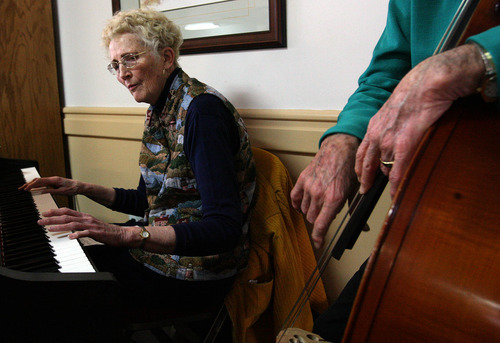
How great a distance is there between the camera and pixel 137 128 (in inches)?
76.2

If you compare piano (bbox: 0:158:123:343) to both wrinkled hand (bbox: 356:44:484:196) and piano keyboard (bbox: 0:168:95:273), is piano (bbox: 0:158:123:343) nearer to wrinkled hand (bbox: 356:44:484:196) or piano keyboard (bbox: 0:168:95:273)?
piano keyboard (bbox: 0:168:95:273)

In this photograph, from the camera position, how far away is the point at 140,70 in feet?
4.17

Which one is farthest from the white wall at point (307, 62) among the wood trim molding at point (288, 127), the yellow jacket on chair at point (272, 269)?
the yellow jacket on chair at point (272, 269)

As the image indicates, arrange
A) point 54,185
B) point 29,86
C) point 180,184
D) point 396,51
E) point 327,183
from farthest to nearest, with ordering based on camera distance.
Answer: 1. point 29,86
2. point 54,185
3. point 180,184
4. point 396,51
5. point 327,183

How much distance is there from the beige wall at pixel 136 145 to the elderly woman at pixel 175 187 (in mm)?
227

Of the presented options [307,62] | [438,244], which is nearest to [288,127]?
[307,62]

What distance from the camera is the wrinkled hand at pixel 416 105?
455 mm

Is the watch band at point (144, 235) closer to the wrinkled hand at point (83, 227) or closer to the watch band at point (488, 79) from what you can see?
the wrinkled hand at point (83, 227)

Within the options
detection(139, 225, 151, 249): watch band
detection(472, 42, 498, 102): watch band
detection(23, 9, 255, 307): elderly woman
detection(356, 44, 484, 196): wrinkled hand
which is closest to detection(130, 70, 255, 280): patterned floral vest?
detection(23, 9, 255, 307): elderly woman

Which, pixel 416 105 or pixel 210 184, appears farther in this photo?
pixel 210 184

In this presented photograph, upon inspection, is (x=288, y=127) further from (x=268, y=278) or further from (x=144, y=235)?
(x=144, y=235)

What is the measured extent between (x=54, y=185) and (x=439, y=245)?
144 centimetres

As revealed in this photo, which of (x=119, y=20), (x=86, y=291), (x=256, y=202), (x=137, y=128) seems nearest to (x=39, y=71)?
(x=137, y=128)

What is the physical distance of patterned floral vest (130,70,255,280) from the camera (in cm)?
116
